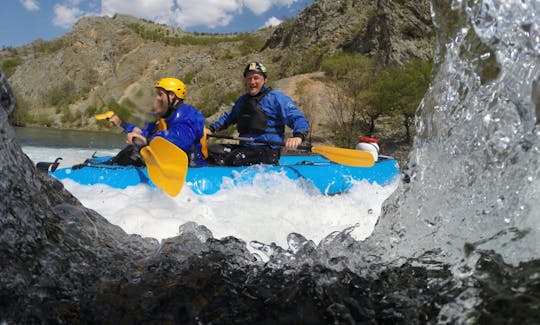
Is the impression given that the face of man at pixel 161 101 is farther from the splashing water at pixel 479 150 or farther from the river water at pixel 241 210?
the splashing water at pixel 479 150

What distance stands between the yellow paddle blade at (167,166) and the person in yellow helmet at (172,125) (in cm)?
26

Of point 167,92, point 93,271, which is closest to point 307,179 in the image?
point 167,92

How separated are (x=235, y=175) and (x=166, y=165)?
76cm

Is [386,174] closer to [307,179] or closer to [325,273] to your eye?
[307,179]

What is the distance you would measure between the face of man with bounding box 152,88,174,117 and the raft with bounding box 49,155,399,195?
2.36 ft

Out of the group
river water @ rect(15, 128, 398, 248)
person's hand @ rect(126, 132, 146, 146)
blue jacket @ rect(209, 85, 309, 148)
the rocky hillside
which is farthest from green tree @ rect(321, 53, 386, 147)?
person's hand @ rect(126, 132, 146, 146)

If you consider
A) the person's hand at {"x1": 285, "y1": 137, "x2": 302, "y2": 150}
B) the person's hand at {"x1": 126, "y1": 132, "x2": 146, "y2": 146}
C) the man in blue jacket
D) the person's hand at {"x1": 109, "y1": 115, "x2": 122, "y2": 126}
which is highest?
the man in blue jacket

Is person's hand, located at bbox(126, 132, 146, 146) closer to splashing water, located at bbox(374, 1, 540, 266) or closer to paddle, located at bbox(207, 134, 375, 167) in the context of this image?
paddle, located at bbox(207, 134, 375, 167)

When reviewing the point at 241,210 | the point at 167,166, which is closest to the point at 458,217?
the point at 241,210

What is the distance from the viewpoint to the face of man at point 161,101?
14.0ft

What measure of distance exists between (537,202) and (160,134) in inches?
125

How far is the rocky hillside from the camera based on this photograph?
19.6m

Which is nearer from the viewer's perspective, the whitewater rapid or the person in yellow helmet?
the whitewater rapid

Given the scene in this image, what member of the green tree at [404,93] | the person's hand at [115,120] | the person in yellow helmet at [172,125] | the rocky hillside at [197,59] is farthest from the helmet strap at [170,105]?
the green tree at [404,93]
